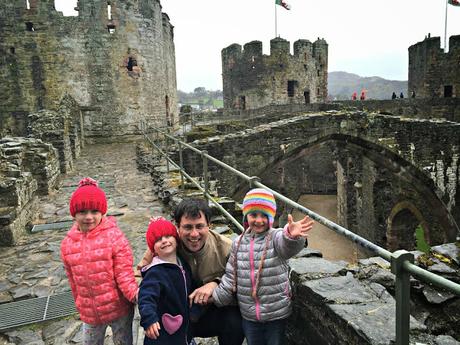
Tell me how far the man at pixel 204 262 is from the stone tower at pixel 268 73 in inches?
1084

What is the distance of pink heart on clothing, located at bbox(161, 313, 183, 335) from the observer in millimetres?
2205

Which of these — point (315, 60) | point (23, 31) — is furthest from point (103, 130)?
point (315, 60)

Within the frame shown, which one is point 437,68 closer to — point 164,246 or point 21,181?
point 21,181

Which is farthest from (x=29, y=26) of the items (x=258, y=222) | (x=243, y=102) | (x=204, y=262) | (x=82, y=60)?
(x=258, y=222)

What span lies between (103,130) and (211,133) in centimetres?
797

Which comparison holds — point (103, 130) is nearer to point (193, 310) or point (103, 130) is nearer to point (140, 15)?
point (140, 15)

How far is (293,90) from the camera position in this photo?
3017 cm

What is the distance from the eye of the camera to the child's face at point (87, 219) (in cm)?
256

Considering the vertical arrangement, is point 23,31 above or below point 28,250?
above

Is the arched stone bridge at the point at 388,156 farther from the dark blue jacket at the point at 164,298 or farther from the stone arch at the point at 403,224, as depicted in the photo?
the dark blue jacket at the point at 164,298

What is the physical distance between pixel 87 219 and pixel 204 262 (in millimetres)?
826

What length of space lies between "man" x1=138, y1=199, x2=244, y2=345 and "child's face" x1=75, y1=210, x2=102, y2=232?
1.37ft

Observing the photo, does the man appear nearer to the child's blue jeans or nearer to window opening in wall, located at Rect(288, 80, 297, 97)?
the child's blue jeans

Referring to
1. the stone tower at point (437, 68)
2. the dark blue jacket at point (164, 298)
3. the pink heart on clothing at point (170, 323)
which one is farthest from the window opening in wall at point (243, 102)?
the pink heart on clothing at point (170, 323)
